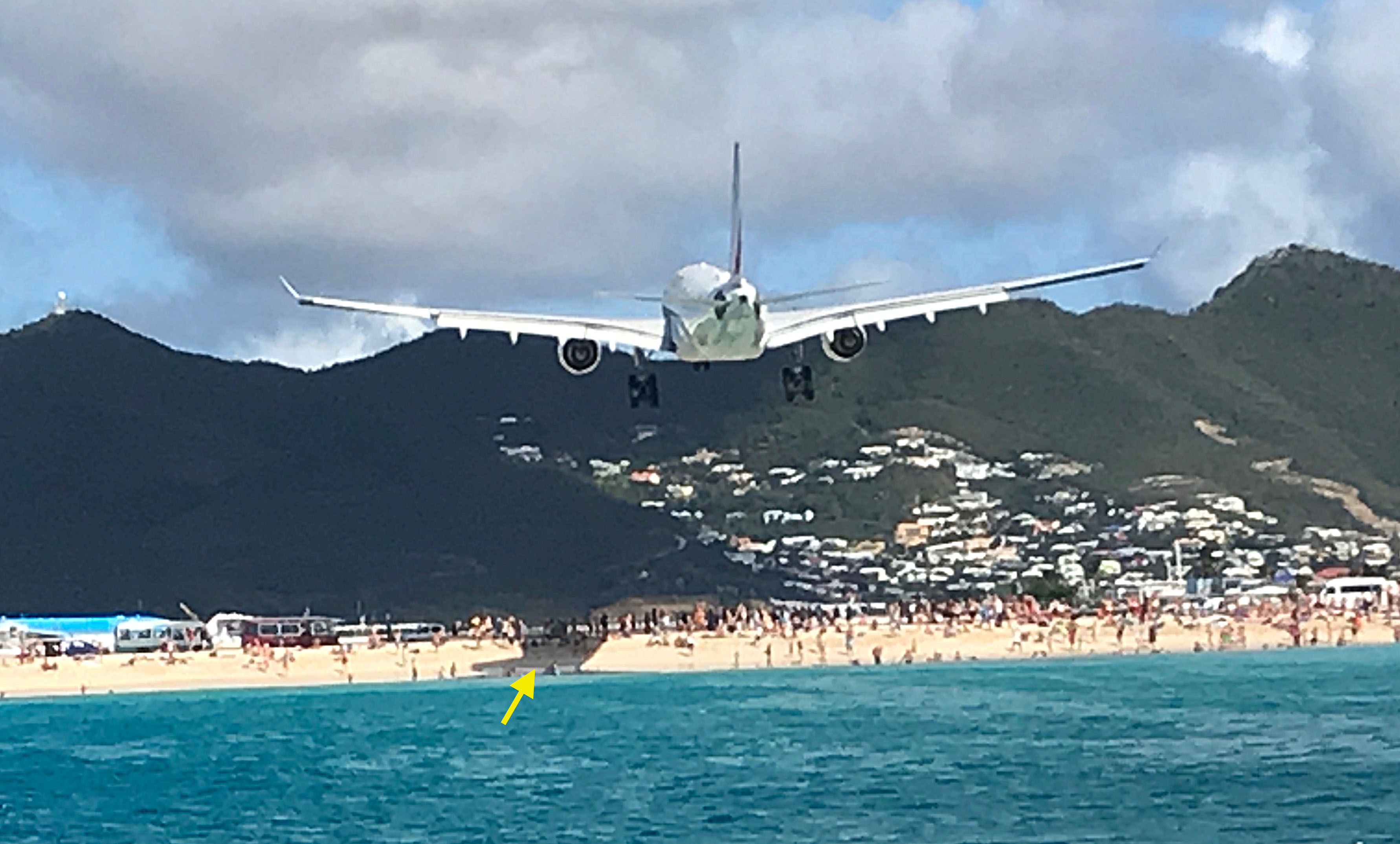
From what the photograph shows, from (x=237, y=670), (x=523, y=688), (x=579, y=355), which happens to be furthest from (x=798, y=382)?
(x=237, y=670)

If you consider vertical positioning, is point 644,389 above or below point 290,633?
above

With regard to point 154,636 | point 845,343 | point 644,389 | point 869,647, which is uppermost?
point 845,343

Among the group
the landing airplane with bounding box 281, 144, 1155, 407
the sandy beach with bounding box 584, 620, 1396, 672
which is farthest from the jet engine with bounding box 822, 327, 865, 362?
the sandy beach with bounding box 584, 620, 1396, 672

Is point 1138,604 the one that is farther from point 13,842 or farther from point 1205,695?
point 13,842

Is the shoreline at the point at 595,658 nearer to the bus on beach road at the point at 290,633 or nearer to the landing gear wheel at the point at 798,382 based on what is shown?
the bus on beach road at the point at 290,633

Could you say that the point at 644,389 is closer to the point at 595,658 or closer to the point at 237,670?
the point at 595,658

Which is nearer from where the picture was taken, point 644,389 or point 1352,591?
point 644,389
